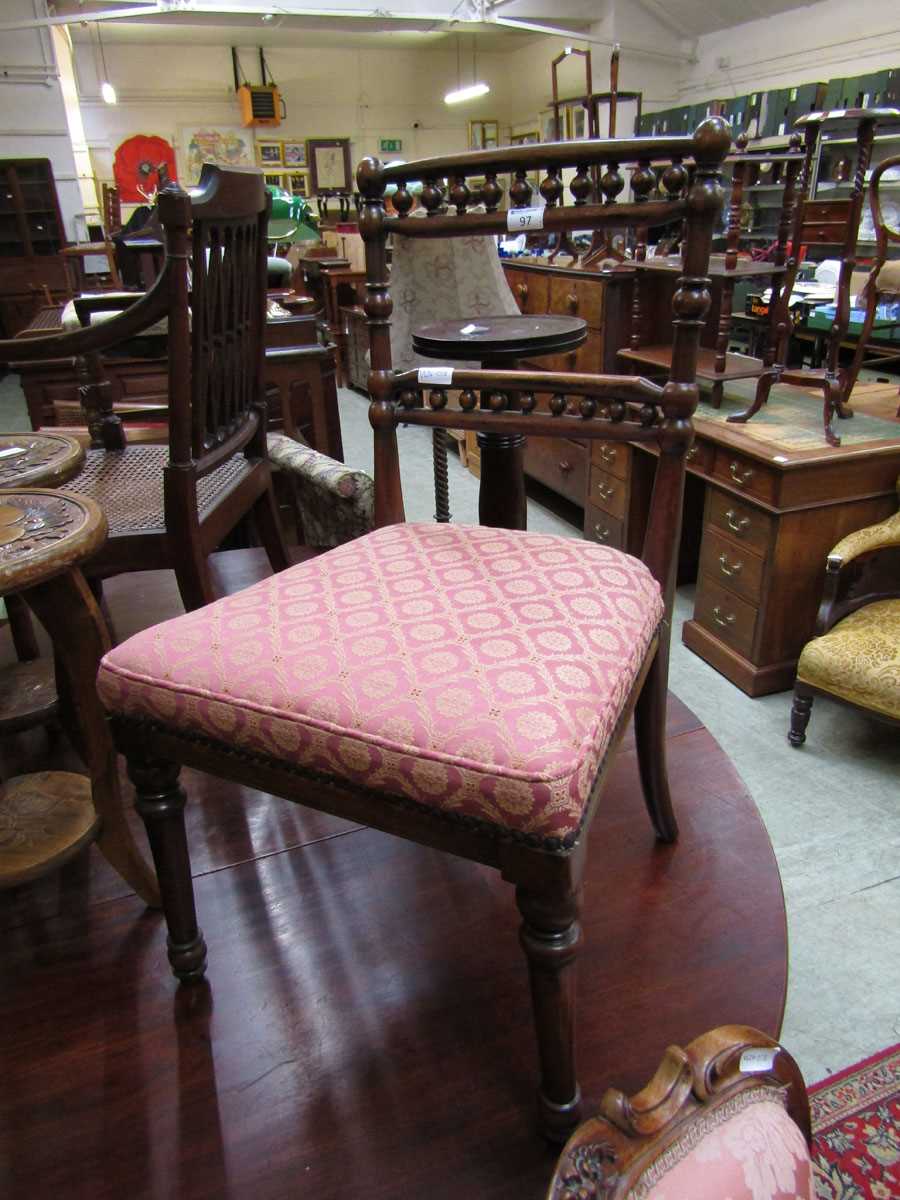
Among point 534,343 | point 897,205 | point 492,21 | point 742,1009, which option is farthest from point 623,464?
point 492,21

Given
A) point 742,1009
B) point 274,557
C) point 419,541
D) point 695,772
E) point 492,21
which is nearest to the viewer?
point 742,1009

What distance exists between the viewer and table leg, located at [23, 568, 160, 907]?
3.02ft

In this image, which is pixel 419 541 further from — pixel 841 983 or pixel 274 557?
pixel 841 983

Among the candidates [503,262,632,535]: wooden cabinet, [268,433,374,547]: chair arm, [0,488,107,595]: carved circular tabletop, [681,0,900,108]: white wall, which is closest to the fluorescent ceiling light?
[681,0,900,108]: white wall

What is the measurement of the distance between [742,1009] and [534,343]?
120cm

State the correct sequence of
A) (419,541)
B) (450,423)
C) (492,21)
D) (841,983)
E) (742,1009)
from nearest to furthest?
(742,1009) < (419,541) < (450,423) < (841,983) < (492,21)

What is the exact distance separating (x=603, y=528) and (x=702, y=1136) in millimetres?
2763

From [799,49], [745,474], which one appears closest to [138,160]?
[799,49]

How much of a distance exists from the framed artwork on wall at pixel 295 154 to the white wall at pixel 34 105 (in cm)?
385

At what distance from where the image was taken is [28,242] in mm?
8328

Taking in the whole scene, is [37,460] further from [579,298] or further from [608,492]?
[579,298]

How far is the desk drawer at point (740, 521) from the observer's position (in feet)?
6.96

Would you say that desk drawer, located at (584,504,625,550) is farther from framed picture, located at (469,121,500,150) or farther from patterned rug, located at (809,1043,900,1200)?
framed picture, located at (469,121,500,150)

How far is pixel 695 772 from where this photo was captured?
1259mm
